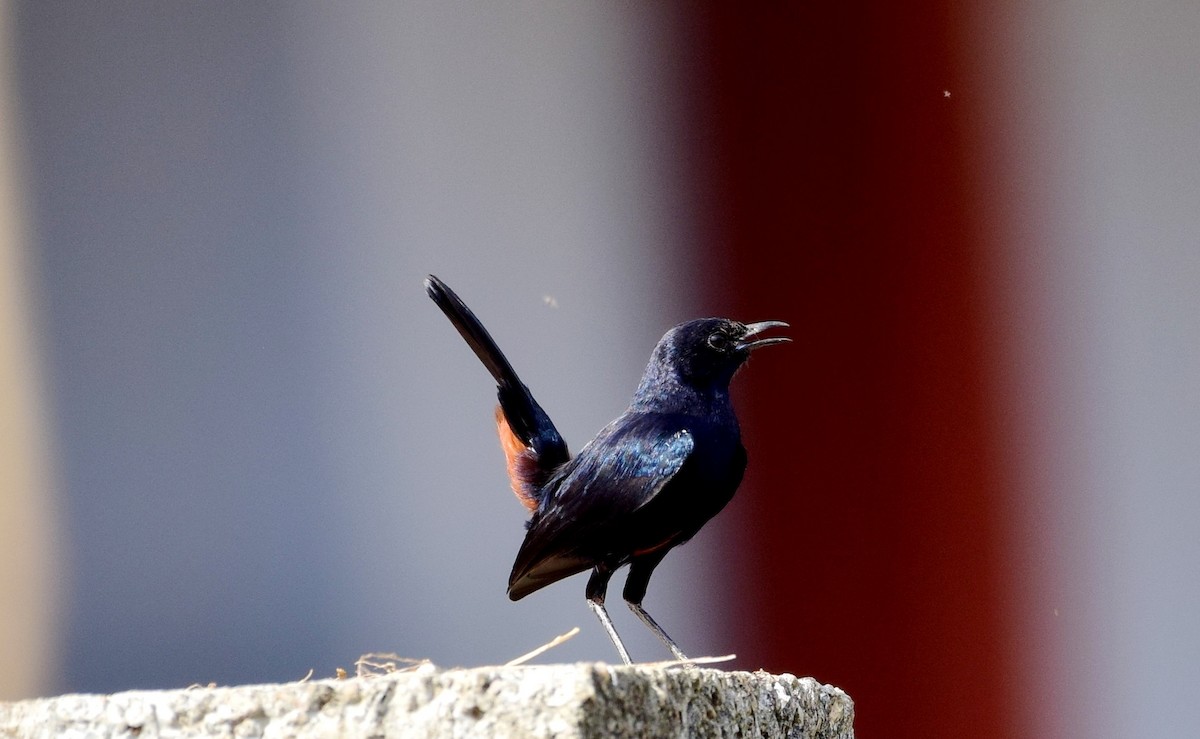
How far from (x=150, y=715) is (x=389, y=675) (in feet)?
0.82

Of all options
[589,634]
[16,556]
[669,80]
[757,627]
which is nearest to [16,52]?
[16,556]

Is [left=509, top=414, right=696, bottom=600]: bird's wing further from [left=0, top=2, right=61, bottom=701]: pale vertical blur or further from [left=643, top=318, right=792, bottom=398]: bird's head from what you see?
[left=0, top=2, right=61, bottom=701]: pale vertical blur

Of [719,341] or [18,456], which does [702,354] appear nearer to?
[719,341]

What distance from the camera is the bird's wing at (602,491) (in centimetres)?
214

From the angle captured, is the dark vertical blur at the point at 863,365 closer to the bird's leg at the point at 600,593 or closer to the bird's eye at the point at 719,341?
the bird's eye at the point at 719,341

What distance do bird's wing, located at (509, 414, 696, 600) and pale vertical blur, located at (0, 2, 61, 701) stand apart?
1971 millimetres

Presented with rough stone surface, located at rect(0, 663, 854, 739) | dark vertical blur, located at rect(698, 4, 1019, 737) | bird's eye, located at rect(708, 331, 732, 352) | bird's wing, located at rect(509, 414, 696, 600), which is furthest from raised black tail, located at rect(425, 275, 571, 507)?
dark vertical blur, located at rect(698, 4, 1019, 737)

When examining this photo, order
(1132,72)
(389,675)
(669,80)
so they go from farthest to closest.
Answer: (669,80) < (1132,72) < (389,675)

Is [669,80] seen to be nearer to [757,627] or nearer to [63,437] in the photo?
[757,627]

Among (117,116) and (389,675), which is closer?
(389,675)

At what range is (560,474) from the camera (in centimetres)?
238

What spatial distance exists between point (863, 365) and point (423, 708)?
2714 mm

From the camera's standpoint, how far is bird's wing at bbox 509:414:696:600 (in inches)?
84.4

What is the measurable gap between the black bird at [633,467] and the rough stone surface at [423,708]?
0.63 metres
